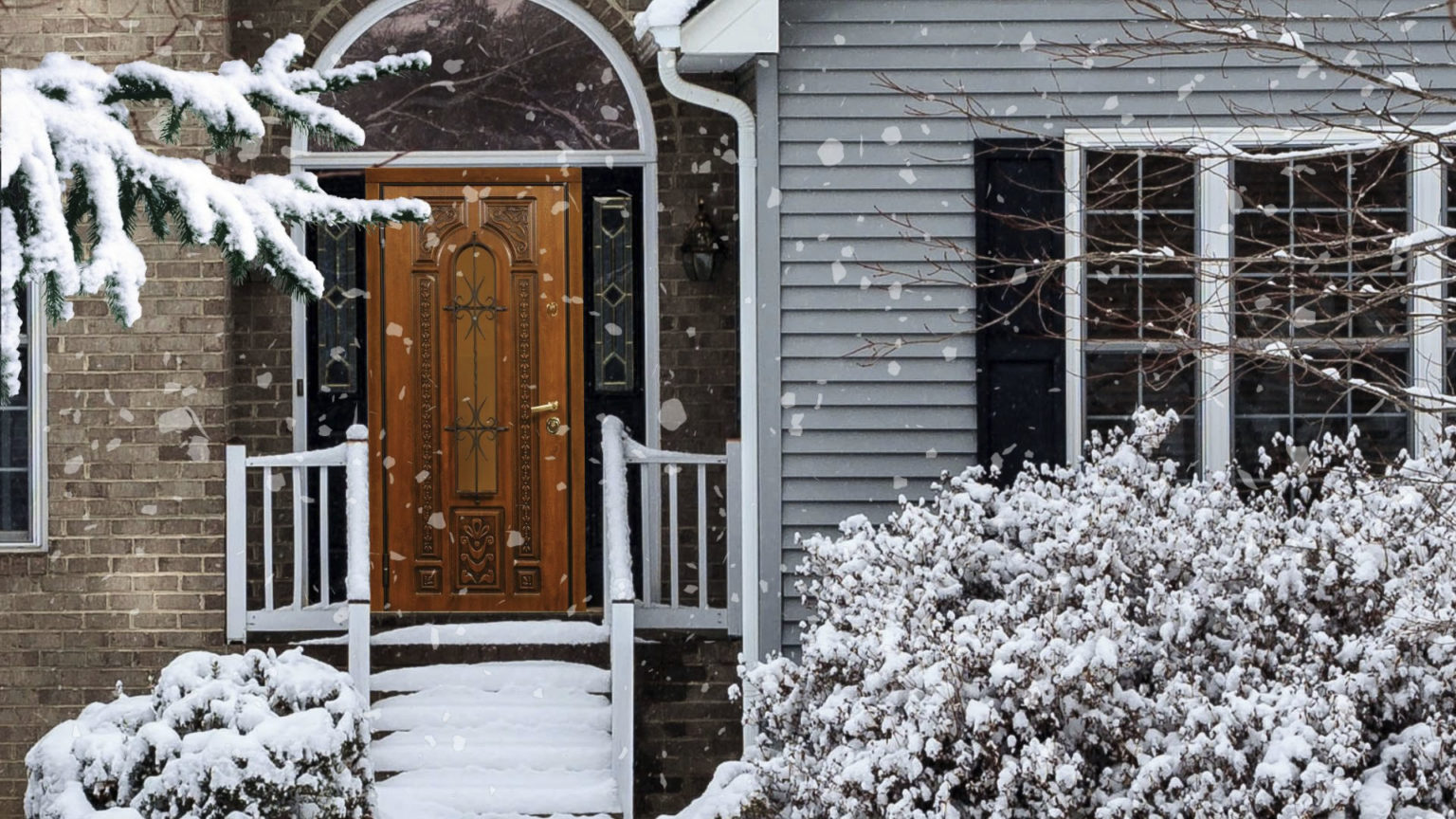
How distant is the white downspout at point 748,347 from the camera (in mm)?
6805

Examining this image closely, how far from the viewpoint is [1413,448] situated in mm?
6941

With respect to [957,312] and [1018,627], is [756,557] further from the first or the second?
[1018,627]

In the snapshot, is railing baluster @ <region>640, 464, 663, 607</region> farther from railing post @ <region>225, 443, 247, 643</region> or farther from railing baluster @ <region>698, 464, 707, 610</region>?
railing post @ <region>225, 443, 247, 643</region>

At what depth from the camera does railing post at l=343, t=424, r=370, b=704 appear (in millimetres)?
6730

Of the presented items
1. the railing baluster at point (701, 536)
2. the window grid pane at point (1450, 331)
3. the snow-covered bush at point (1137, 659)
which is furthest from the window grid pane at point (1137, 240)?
the railing baluster at point (701, 536)

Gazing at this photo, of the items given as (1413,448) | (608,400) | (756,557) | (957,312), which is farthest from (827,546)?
(1413,448)

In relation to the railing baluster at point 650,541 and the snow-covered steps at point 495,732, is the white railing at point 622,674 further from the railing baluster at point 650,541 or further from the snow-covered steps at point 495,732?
the railing baluster at point 650,541

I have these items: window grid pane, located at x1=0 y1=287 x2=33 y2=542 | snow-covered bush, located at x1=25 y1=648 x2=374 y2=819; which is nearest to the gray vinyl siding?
snow-covered bush, located at x1=25 y1=648 x2=374 y2=819

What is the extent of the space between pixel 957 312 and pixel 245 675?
3342mm

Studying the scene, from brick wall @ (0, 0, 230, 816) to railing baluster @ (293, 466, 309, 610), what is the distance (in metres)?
0.39

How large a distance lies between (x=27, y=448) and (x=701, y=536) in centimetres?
334

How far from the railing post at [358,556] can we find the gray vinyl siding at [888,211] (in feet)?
6.05

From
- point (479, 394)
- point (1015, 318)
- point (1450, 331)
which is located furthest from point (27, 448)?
point (1450, 331)

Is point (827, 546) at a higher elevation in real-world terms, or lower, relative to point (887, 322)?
lower
